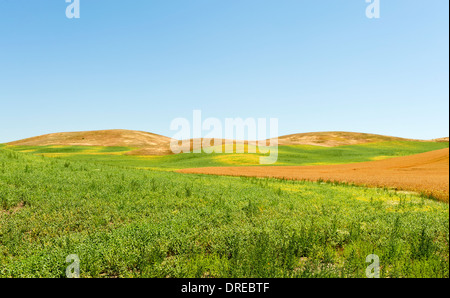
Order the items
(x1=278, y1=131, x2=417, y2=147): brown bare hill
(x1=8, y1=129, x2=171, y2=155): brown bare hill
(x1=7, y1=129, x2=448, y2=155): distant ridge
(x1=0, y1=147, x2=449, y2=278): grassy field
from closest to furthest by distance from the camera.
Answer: (x1=0, y1=147, x2=449, y2=278): grassy field
(x1=8, y1=129, x2=171, y2=155): brown bare hill
(x1=7, y1=129, x2=448, y2=155): distant ridge
(x1=278, y1=131, x2=417, y2=147): brown bare hill

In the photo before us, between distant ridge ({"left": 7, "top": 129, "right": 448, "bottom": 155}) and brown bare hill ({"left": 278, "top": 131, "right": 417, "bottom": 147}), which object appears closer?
distant ridge ({"left": 7, "top": 129, "right": 448, "bottom": 155})

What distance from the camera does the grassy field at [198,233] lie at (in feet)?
20.7

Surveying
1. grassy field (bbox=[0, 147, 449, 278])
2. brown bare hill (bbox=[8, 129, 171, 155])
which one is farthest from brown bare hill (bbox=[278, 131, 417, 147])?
grassy field (bbox=[0, 147, 449, 278])

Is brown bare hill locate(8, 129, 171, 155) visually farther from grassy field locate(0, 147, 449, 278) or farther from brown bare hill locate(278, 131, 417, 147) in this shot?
grassy field locate(0, 147, 449, 278)

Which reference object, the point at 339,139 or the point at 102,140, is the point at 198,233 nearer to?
the point at 102,140

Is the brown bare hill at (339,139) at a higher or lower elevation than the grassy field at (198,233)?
higher

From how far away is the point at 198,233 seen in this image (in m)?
8.54

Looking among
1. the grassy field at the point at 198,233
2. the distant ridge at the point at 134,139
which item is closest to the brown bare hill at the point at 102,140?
the distant ridge at the point at 134,139

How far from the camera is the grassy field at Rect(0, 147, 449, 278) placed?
6301 millimetres

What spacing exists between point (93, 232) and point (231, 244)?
450cm

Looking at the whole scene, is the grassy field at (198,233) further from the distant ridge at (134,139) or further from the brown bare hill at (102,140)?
the distant ridge at (134,139)

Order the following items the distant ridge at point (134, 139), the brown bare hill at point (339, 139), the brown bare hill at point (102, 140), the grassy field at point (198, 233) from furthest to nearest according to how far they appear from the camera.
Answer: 1. the brown bare hill at point (339, 139)
2. the distant ridge at point (134, 139)
3. the brown bare hill at point (102, 140)
4. the grassy field at point (198, 233)
